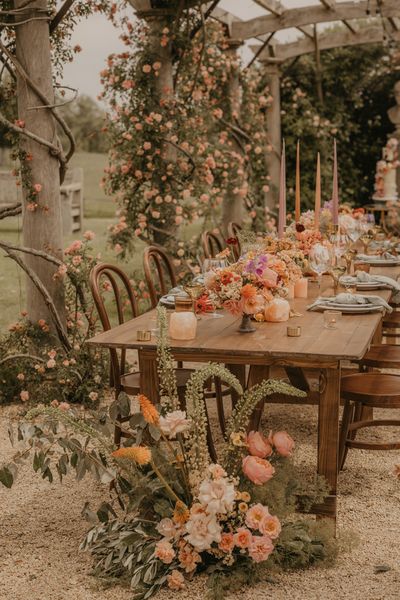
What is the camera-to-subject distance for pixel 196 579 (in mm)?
2801

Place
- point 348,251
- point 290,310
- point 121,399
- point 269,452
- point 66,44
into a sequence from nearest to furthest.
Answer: point 269,452, point 121,399, point 290,310, point 348,251, point 66,44

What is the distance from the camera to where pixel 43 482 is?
3.80 m

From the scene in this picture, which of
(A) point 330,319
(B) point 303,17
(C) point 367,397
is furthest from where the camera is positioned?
(B) point 303,17

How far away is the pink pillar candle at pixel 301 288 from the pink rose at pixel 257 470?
140cm

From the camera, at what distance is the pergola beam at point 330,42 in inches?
367

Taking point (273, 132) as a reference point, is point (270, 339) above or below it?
below

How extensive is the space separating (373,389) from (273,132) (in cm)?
664

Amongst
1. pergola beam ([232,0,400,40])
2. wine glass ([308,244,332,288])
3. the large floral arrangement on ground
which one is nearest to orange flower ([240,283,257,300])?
the large floral arrangement on ground

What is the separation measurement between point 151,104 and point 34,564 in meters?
4.29

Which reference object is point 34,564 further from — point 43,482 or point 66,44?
point 66,44

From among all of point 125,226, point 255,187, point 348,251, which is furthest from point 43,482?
point 255,187

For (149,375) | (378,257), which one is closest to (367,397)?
(149,375)

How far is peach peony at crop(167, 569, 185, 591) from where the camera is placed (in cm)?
271

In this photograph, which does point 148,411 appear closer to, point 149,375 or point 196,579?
point 149,375
